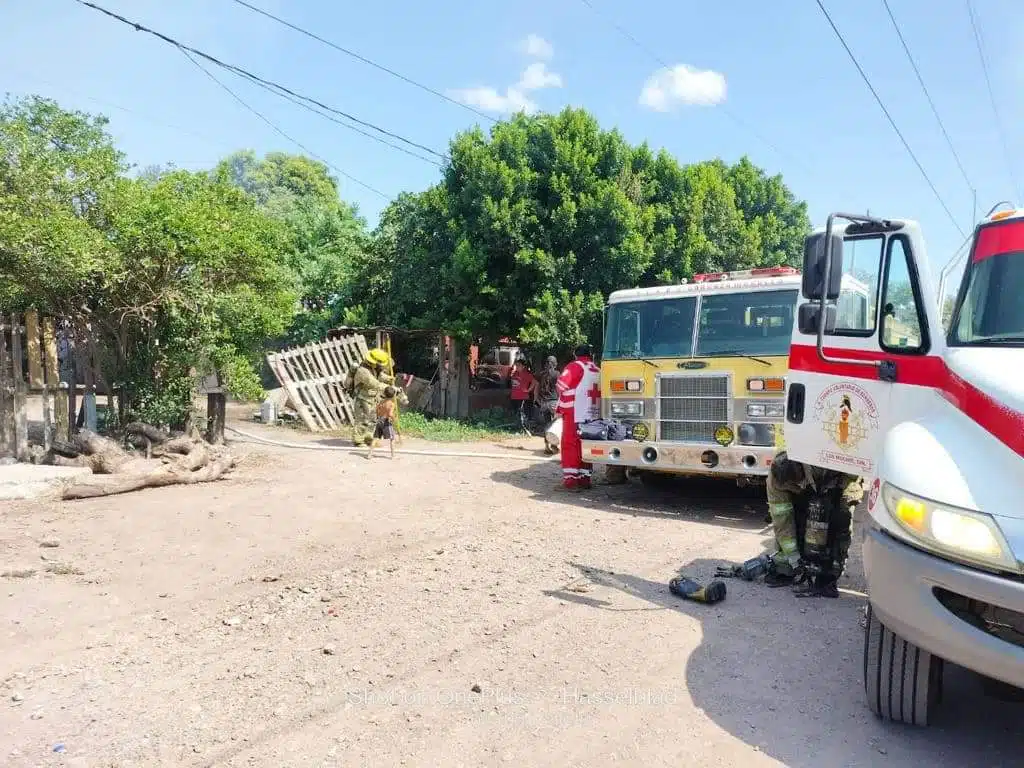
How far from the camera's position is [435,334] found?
17078mm

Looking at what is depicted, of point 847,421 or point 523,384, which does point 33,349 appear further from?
point 847,421

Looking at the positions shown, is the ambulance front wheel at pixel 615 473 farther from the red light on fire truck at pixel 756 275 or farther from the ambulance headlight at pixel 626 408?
the red light on fire truck at pixel 756 275

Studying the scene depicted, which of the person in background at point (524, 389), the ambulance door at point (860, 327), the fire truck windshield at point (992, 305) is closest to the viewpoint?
the fire truck windshield at point (992, 305)

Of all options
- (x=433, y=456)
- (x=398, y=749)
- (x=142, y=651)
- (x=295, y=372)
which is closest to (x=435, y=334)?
(x=295, y=372)

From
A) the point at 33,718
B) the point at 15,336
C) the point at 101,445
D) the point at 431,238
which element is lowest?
the point at 33,718

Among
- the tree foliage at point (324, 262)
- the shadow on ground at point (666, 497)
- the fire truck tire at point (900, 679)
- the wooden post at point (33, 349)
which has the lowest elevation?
the shadow on ground at point (666, 497)

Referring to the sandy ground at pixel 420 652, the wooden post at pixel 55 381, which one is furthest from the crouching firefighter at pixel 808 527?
the wooden post at pixel 55 381

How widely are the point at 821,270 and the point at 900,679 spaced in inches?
82.0

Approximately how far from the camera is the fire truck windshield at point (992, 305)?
345 cm

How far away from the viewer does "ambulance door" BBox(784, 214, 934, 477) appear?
13.1 ft

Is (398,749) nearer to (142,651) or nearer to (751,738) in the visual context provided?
(751,738)

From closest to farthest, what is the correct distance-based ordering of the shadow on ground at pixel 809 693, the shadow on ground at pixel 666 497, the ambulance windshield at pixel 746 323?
the shadow on ground at pixel 809 693 → the ambulance windshield at pixel 746 323 → the shadow on ground at pixel 666 497

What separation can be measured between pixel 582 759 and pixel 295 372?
12.6m

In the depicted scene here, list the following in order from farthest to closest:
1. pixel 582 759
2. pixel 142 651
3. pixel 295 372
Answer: pixel 295 372 < pixel 142 651 < pixel 582 759
